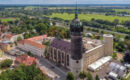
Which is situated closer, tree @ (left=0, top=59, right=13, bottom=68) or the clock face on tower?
the clock face on tower

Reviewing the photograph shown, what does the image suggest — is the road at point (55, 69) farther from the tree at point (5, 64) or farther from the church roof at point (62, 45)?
the tree at point (5, 64)

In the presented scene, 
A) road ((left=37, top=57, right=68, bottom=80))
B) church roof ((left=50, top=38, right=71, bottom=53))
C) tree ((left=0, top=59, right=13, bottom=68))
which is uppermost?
church roof ((left=50, top=38, right=71, bottom=53))

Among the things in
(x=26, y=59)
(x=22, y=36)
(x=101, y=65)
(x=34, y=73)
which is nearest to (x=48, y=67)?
(x=26, y=59)

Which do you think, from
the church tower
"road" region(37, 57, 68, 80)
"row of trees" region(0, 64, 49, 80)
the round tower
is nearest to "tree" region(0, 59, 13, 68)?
"road" region(37, 57, 68, 80)

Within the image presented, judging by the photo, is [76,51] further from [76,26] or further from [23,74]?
[23,74]

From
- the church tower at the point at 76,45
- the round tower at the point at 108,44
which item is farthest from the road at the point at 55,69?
the round tower at the point at 108,44

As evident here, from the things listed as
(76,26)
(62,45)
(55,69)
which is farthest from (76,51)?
(55,69)

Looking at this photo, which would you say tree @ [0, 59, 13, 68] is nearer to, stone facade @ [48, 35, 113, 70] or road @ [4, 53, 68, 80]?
road @ [4, 53, 68, 80]

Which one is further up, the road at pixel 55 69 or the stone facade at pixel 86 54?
the stone facade at pixel 86 54
